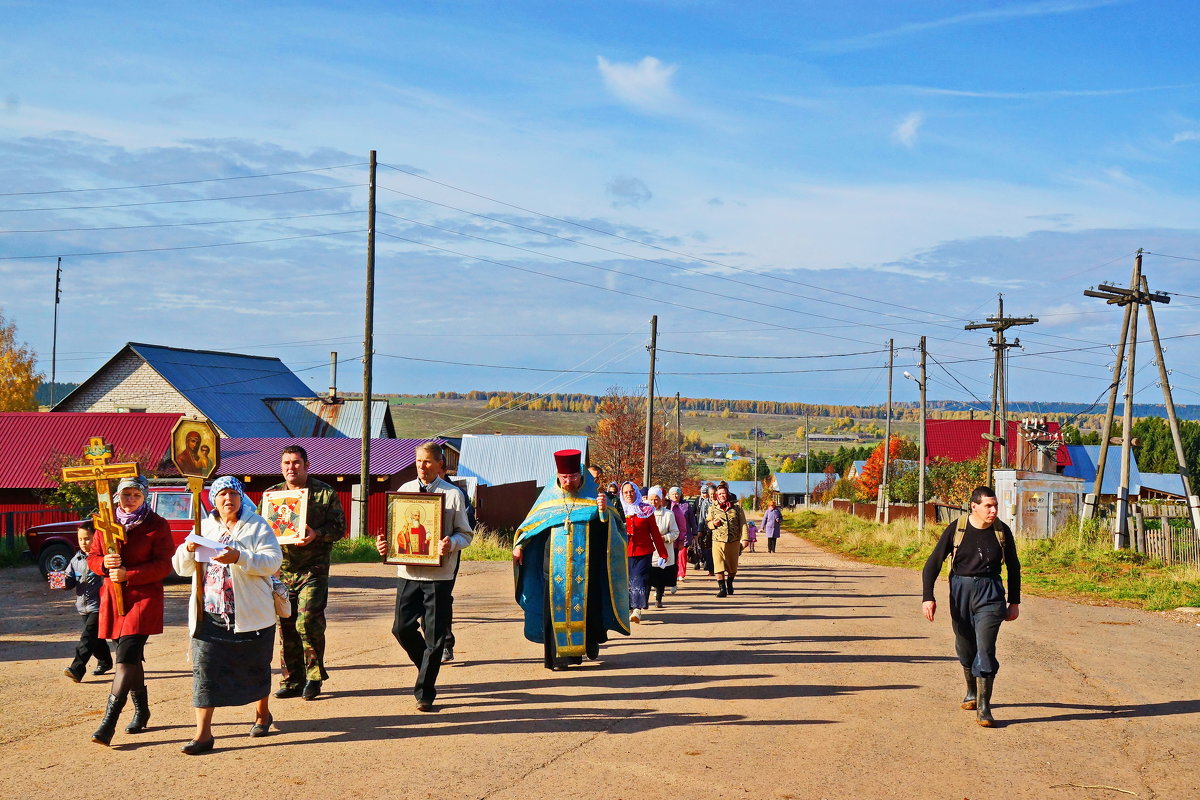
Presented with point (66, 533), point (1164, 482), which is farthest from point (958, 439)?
point (66, 533)

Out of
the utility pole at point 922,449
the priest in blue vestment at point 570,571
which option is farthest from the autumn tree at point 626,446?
the priest in blue vestment at point 570,571

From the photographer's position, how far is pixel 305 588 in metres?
8.94

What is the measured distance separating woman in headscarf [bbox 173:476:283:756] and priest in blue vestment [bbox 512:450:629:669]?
131 inches

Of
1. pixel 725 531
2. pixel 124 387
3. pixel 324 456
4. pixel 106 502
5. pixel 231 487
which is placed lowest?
pixel 725 531

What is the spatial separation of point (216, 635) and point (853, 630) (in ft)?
29.7

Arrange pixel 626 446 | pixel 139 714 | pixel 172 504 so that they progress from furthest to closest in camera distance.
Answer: pixel 626 446 < pixel 172 504 < pixel 139 714

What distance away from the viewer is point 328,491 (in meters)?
9.25

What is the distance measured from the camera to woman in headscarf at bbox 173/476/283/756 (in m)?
7.21

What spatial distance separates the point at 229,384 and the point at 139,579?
4369 cm

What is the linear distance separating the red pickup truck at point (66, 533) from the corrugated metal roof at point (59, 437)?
1333 centimetres

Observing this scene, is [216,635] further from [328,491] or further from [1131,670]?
[1131,670]

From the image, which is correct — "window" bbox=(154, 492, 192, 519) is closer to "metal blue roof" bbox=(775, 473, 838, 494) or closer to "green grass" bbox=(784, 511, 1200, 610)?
"green grass" bbox=(784, 511, 1200, 610)

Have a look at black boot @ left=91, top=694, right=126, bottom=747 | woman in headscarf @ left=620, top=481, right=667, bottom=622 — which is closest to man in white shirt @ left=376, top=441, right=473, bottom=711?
black boot @ left=91, top=694, right=126, bottom=747

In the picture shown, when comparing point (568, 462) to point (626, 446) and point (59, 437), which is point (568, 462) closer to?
point (59, 437)
